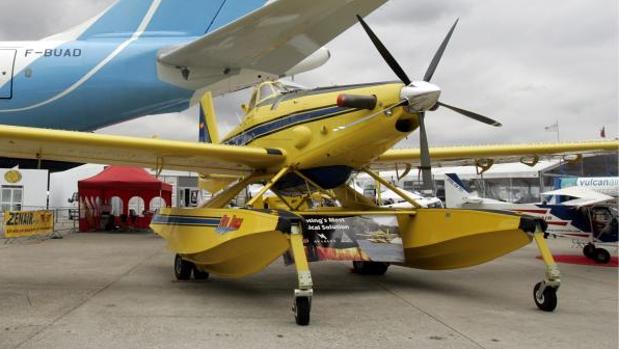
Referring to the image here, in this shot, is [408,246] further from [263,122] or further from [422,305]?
[263,122]

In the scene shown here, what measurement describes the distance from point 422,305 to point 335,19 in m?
4.25

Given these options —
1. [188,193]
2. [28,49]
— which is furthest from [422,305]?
[188,193]

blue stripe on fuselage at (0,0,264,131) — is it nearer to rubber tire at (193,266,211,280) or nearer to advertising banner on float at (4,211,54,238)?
rubber tire at (193,266,211,280)

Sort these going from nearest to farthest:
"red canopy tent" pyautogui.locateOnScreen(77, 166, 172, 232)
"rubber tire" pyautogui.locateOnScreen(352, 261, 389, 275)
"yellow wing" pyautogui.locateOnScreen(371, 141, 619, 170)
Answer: "rubber tire" pyautogui.locateOnScreen(352, 261, 389, 275), "yellow wing" pyautogui.locateOnScreen(371, 141, 619, 170), "red canopy tent" pyautogui.locateOnScreen(77, 166, 172, 232)

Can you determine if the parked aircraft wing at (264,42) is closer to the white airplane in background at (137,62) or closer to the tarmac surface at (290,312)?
the white airplane in background at (137,62)

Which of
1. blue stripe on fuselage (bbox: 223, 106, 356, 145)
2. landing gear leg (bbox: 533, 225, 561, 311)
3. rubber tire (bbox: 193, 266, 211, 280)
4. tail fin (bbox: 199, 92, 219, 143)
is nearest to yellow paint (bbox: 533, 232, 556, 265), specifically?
landing gear leg (bbox: 533, 225, 561, 311)

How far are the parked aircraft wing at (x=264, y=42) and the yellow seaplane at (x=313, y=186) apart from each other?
0.64 meters

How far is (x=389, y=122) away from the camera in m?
5.44

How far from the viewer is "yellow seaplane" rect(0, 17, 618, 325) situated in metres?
5.20

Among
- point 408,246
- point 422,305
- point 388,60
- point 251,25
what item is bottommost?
point 422,305

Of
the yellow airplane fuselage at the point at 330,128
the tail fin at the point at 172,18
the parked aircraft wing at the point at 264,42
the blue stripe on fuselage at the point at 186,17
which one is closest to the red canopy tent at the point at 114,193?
the tail fin at the point at 172,18

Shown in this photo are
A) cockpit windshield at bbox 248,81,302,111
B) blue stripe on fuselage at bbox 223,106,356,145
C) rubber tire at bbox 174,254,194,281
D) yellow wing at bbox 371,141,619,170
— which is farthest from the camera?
yellow wing at bbox 371,141,619,170

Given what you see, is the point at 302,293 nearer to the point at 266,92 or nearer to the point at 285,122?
the point at 285,122

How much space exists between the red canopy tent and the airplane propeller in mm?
14313
